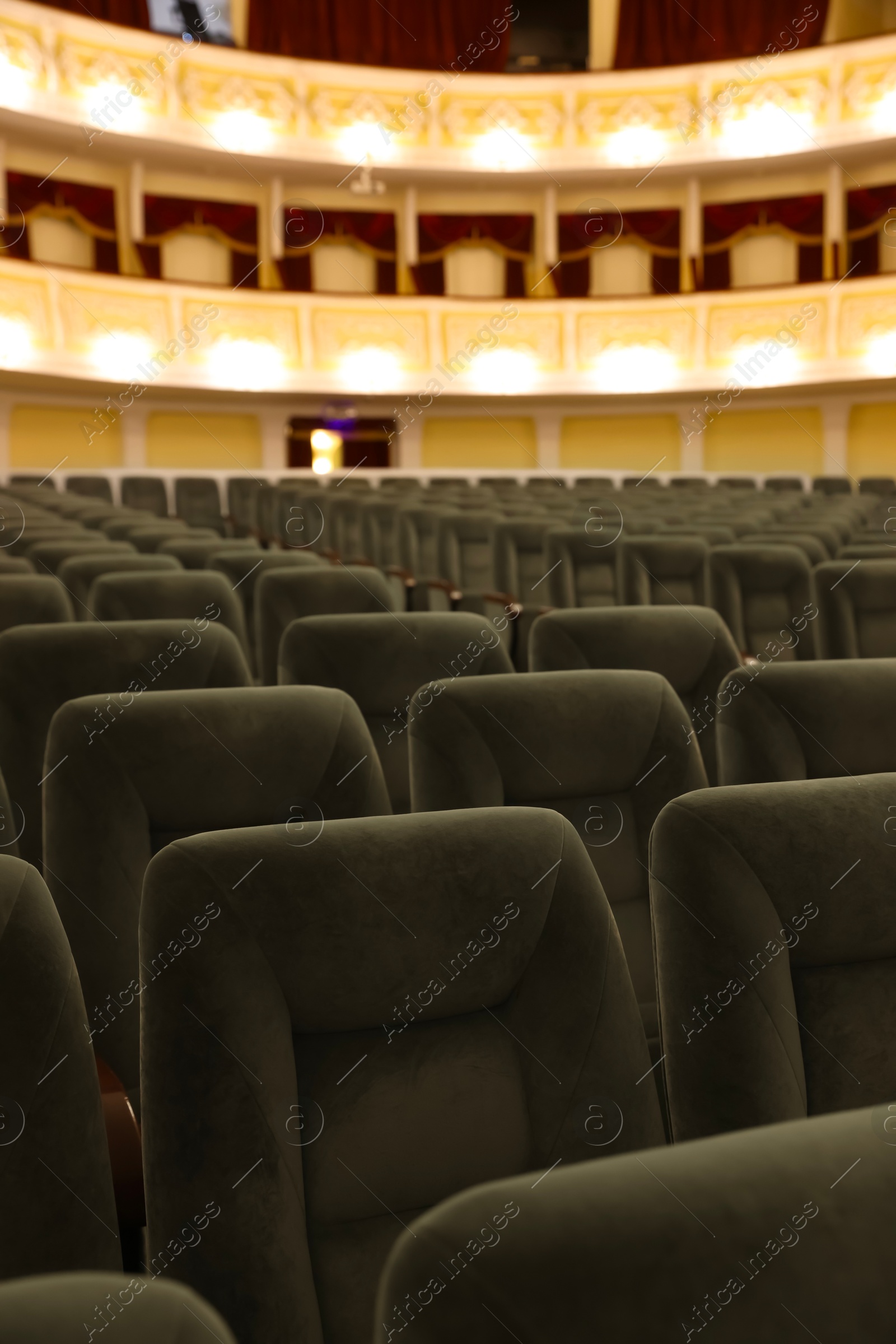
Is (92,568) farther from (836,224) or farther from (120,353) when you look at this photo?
(836,224)

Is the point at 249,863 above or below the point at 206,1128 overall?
above

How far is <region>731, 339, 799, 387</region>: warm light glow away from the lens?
10.1 metres

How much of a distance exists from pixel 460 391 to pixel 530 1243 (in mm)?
10598

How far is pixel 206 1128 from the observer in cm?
80

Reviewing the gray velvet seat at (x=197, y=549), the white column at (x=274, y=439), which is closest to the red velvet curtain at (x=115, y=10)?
the white column at (x=274, y=439)

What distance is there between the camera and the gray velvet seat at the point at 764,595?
2.98 metres

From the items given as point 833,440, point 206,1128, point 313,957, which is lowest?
point 206,1128

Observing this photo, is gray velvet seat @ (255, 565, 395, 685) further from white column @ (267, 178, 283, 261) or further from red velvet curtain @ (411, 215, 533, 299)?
red velvet curtain @ (411, 215, 533, 299)

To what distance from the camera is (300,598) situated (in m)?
2.63

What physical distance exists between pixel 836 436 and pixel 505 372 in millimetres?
3216

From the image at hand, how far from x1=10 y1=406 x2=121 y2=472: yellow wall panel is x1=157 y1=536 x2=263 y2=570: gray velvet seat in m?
7.23

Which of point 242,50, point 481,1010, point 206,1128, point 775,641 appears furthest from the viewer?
point 242,50

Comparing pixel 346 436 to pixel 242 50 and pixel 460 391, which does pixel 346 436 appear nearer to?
pixel 460 391

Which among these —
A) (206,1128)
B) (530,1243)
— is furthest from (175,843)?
(530,1243)
